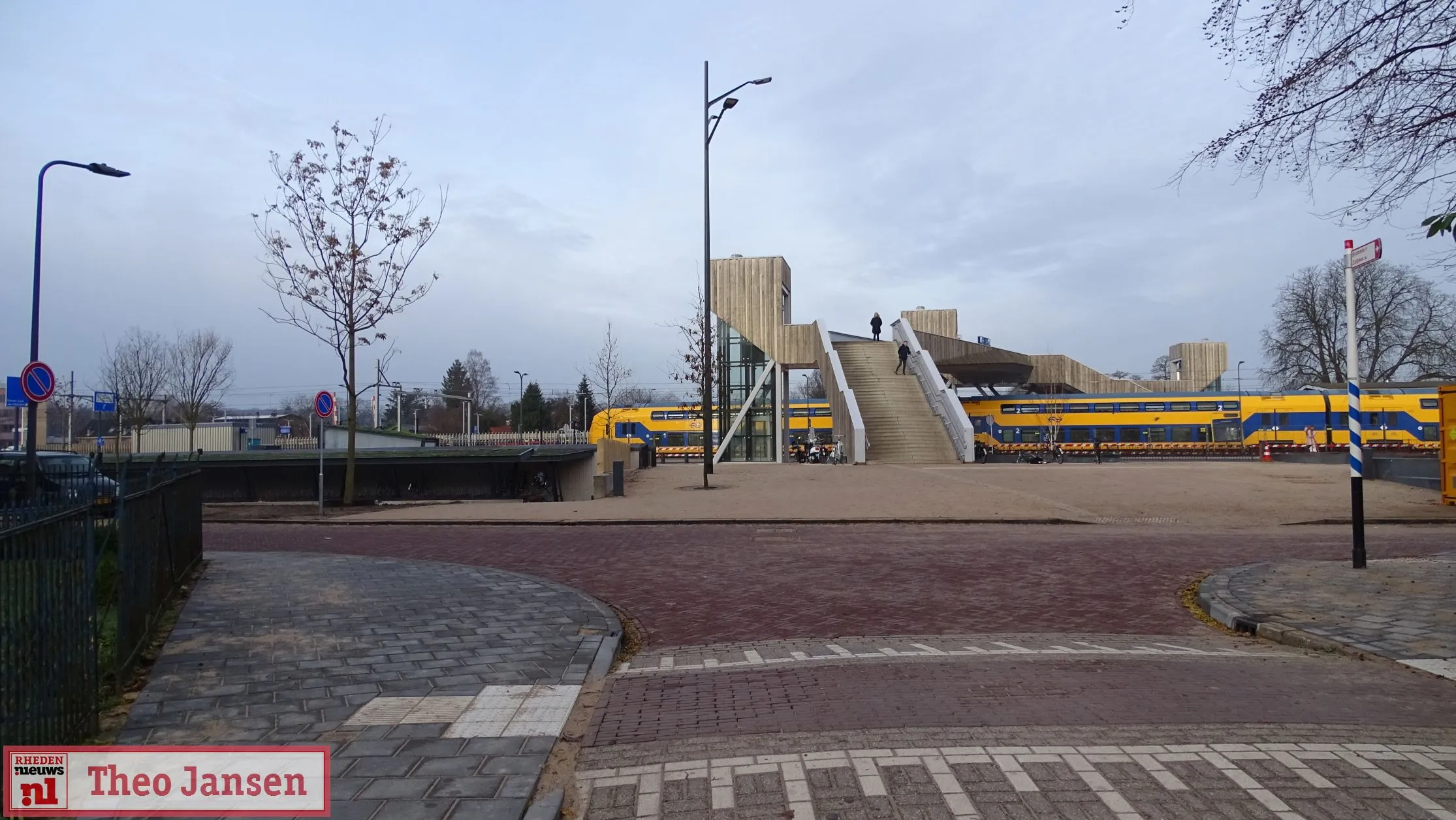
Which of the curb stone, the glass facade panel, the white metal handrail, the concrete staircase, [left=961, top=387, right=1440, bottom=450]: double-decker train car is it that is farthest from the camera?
the glass facade panel

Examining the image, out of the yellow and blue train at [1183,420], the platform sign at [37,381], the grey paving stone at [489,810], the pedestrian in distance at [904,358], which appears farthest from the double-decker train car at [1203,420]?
the grey paving stone at [489,810]

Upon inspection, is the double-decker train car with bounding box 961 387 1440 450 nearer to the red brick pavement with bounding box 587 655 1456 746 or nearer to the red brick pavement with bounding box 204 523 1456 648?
the red brick pavement with bounding box 204 523 1456 648

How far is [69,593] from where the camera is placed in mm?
4695

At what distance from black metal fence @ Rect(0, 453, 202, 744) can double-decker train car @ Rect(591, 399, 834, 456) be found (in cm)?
4037

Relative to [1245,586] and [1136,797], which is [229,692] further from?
[1245,586]

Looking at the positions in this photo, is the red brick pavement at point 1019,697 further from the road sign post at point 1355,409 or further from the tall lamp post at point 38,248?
the tall lamp post at point 38,248

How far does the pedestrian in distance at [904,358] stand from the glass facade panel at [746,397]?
599 cm

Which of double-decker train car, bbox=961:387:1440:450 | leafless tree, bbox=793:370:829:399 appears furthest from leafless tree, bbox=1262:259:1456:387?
leafless tree, bbox=793:370:829:399

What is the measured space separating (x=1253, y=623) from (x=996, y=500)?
494 inches

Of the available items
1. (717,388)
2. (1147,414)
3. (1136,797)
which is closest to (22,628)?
(1136,797)

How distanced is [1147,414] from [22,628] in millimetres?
48700

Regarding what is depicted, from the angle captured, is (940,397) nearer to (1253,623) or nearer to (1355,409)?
(1355,409)

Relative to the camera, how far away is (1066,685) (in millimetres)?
5969

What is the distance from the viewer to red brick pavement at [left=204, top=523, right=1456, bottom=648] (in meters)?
8.72
